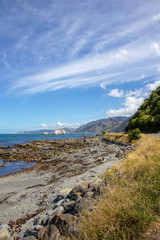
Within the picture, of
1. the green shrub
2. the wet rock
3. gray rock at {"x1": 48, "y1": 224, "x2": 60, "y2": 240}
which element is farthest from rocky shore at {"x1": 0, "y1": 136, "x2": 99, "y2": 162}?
gray rock at {"x1": 48, "y1": 224, "x2": 60, "y2": 240}

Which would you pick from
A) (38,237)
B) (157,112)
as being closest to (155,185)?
(38,237)

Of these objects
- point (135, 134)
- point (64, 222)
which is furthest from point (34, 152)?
point (64, 222)

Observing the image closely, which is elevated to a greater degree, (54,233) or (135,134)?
(135,134)

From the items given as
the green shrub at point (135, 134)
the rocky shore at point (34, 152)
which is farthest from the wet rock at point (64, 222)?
the rocky shore at point (34, 152)

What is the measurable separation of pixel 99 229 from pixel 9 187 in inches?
518

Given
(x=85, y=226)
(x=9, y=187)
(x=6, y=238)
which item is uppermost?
(x=85, y=226)

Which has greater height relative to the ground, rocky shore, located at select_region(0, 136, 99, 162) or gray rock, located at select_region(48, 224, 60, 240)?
gray rock, located at select_region(48, 224, 60, 240)

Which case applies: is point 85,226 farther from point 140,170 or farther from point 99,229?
point 140,170

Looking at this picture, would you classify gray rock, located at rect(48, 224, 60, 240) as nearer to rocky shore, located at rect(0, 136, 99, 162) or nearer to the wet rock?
the wet rock

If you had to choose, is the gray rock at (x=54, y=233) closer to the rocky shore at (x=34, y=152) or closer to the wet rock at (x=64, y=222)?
the wet rock at (x=64, y=222)

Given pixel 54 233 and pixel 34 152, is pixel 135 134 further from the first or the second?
pixel 34 152

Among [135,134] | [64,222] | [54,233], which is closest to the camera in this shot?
[54,233]

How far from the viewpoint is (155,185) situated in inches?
159

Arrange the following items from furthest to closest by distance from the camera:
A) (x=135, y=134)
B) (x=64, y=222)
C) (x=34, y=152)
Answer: (x=34, y=152), (x=135, y=134), (x=64, y=222)
